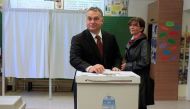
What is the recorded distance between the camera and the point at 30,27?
5008 millimetres

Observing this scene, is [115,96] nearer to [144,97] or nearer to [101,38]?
[101,38]

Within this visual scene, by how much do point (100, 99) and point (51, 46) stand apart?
3.64 m

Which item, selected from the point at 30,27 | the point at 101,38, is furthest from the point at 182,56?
the point at 101,38

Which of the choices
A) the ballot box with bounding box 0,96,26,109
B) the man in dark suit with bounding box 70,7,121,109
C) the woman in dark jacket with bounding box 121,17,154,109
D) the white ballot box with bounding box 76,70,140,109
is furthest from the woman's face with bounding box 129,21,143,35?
the ballot box with bounding box 0,96,26,109

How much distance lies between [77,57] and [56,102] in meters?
3.06

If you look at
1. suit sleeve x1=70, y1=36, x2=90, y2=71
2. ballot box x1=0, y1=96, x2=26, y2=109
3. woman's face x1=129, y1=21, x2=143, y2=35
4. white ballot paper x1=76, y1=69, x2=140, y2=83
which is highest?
woman's face x1=129, y1=21, x2=143, y2=35

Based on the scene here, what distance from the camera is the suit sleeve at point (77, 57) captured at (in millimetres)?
1873

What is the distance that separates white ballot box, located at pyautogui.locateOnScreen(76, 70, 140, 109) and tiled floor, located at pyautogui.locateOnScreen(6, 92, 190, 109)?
3.03 m

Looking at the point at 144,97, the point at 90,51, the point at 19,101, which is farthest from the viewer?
the point at 144,97

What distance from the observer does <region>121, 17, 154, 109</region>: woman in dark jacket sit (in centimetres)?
236

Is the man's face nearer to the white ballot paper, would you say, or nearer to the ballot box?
the white ballot paper

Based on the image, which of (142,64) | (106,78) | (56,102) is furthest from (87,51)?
(56,102)

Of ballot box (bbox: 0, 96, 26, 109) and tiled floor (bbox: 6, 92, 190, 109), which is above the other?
ballot box (bbox: 0, 96, 26, 109)

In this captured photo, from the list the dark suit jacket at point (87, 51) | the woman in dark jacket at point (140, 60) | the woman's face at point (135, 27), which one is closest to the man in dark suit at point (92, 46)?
the dark suit jacket at point (87, 51)
